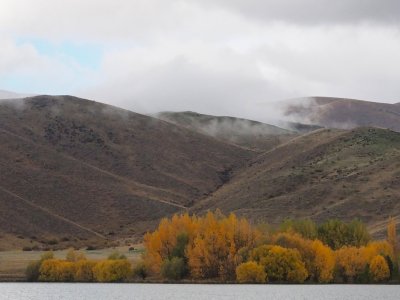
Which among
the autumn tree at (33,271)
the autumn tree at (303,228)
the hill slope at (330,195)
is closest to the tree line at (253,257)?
the autumn tree at (303,228)

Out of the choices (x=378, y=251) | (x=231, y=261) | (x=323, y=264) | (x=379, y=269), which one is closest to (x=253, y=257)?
(x=231, y=261)

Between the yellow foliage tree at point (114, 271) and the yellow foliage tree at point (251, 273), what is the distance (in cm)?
1761

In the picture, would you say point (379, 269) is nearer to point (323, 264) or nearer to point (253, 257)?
point (323, 264)

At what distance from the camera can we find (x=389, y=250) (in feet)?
367

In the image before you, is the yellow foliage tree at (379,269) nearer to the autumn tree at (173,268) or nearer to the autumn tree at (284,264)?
the autumn tree at (284,264)

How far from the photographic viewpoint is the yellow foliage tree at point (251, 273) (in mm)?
103875

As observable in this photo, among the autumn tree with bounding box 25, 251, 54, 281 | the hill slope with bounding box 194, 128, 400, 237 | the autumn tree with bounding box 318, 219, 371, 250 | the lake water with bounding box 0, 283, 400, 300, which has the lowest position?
the lake water with bounding box 0, 283, 400, 300

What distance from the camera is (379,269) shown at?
108 meters

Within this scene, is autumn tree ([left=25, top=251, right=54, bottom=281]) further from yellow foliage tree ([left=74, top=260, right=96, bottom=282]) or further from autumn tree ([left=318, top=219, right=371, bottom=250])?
autumn tree ([left=318, top=219, right=371, bottom=250])

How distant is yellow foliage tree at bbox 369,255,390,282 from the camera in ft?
352

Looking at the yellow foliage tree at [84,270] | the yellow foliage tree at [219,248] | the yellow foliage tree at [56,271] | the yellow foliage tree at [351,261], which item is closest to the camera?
the yellow foliage tree at [351,261]

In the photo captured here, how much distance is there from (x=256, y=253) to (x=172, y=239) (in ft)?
48.8

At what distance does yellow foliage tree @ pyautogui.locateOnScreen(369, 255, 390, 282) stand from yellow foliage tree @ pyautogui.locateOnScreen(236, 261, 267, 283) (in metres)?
15.4

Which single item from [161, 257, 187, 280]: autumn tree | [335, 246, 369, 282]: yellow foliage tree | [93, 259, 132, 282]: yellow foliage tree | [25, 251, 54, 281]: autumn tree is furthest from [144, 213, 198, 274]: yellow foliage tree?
[335, 246, 369, 282]: yellow foliage tree
